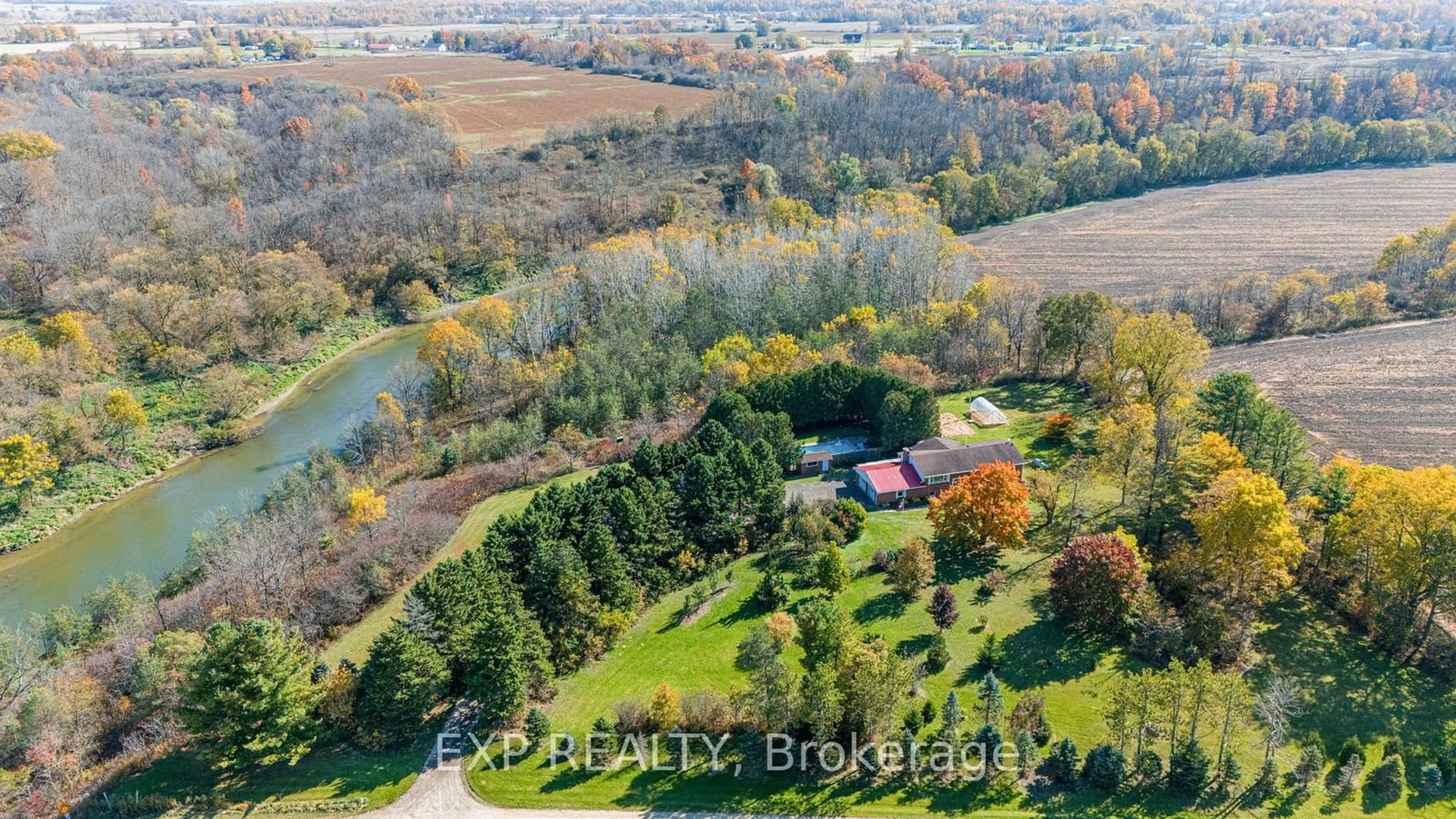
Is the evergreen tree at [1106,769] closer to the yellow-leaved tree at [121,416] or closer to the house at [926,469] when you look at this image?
the house at [926,469]

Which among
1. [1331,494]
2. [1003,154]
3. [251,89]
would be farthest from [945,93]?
[251,89]

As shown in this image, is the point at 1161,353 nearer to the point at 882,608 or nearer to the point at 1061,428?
the point at 1061,428

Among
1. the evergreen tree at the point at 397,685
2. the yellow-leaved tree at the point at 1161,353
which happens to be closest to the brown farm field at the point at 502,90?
the yellow-leaved tree at the point at 1161,353

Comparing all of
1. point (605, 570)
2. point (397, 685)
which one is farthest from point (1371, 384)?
point (397, 685)

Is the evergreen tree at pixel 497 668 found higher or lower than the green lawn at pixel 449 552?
higher

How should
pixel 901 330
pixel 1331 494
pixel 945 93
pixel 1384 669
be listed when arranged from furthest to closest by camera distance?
pixel 945 93 → pixel 901 330 → pixel 1331 494 → pixel 1384 669

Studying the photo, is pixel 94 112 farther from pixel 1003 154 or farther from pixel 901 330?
pixel 1003 154

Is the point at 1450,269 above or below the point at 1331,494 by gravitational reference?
above
